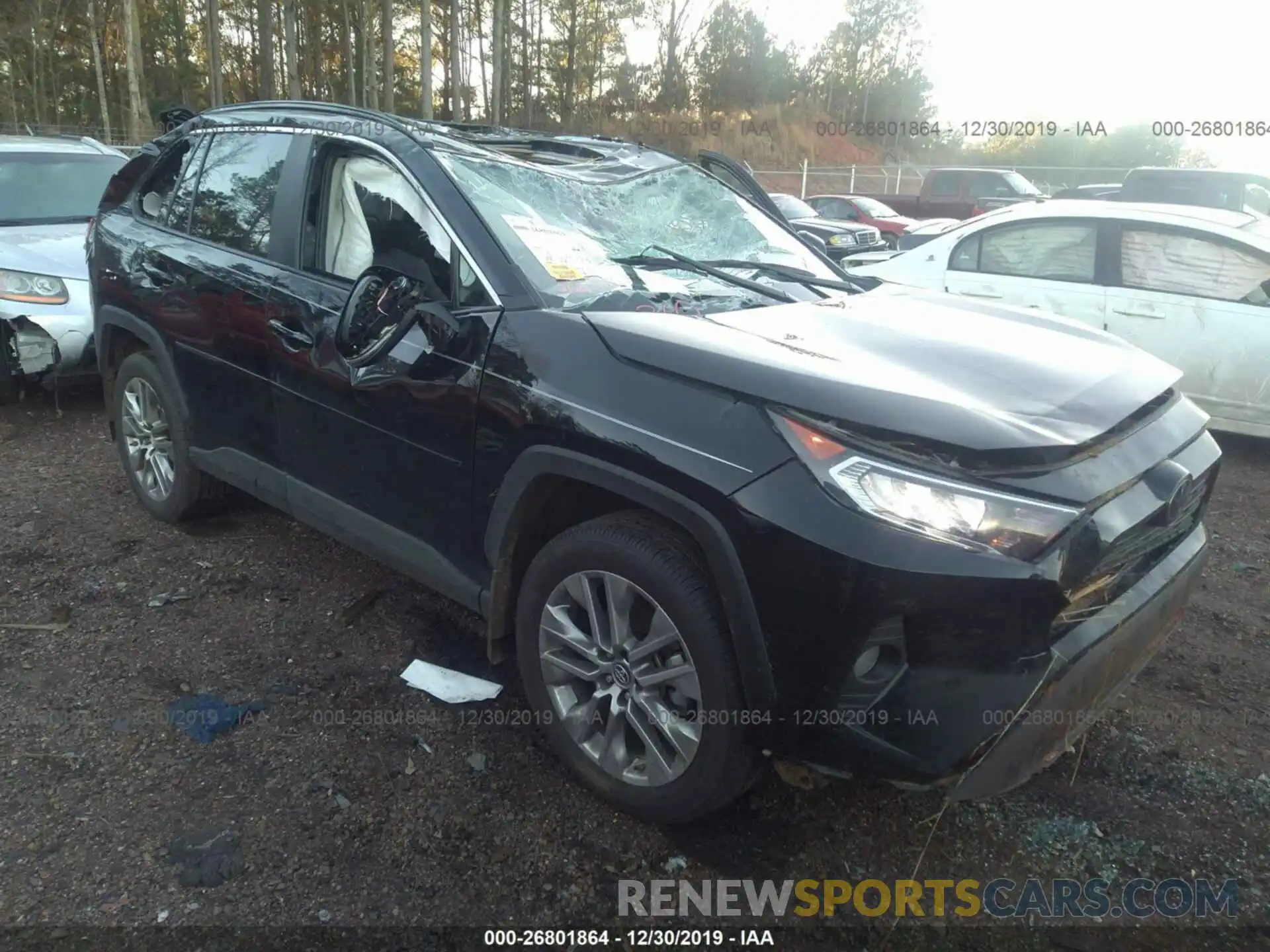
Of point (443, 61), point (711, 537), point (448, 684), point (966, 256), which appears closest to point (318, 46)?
point (443, 61)

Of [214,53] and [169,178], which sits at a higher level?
[214,53]

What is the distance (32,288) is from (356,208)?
4.02 m

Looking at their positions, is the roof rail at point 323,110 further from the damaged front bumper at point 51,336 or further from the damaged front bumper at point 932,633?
Answer: the damaged front bumper at point 51,336

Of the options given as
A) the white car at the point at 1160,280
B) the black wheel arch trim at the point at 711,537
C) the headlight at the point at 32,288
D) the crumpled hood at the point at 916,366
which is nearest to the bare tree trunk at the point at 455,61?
the headlight at the point at 32,288

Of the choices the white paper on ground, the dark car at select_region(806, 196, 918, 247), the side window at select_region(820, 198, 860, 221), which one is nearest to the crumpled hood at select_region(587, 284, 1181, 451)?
the white paper on ground

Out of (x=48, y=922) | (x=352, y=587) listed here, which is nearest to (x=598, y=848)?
(x=48, y=922)

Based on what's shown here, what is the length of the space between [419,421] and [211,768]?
125cm

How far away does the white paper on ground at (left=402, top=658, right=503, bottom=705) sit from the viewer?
3146mm

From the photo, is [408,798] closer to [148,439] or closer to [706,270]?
[706,270]

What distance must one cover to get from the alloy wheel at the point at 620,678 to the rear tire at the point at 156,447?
2358 mm

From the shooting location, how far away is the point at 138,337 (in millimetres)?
4141

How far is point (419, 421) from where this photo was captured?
2.80 meters

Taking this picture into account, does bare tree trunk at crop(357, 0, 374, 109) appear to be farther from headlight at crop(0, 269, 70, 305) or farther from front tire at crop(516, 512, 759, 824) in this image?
front tire at crop(516, 512, 759, 824)

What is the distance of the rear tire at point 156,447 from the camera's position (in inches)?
160
